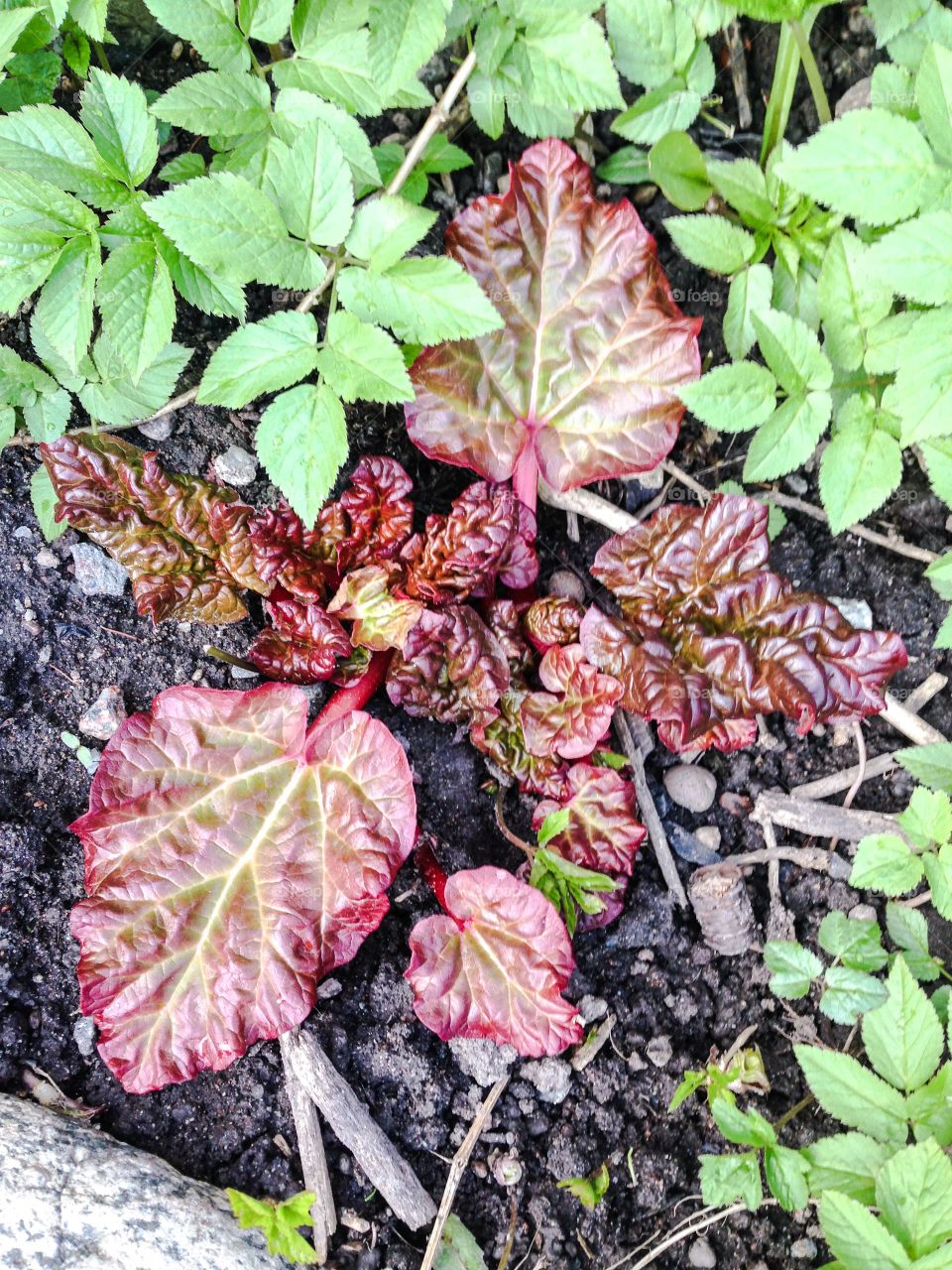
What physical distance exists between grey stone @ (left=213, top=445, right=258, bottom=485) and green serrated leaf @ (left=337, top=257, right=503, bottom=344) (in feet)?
1.83

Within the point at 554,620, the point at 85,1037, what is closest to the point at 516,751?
the point at 554,620

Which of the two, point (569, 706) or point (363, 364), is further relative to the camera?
point (569, 706)

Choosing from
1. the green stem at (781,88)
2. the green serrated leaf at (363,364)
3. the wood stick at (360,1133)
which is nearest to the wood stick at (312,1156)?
the wood stick at (360,1133)

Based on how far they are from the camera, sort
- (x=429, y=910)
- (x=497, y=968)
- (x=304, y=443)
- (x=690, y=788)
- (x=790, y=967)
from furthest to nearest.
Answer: (x=690, y=788)
(x=429, y=910)
(x=790, y=967)
(x=497, y=968)
(x=304, y=443)

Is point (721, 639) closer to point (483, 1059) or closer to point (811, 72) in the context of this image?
point (483, 1059)

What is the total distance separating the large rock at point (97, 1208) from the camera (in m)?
1.91

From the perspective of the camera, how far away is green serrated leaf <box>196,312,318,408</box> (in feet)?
6.45

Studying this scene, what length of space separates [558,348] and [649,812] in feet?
3.69

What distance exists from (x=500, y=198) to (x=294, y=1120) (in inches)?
82.2

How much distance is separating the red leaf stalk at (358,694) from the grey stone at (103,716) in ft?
1.51

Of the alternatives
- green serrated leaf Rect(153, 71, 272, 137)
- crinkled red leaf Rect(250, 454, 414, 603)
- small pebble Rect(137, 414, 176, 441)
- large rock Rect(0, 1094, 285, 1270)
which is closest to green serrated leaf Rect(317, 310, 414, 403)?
crinkled red leaf Rect(250, 454, 414, 603)

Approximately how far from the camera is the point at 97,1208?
1971 millimetres

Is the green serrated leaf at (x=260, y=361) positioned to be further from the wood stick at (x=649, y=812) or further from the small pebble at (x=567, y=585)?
the wood stick at (x=649, y=812)

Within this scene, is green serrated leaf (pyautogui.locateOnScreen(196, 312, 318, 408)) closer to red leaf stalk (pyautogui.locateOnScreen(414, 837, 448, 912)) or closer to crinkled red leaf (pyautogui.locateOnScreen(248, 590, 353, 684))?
crinkled red leaf (pyautogui.locateOnScreen(248, 590, 353, 684))
